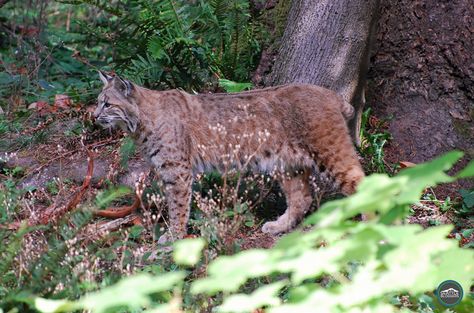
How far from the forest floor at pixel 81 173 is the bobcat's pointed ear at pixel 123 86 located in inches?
19.6

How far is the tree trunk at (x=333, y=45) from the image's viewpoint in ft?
20.5

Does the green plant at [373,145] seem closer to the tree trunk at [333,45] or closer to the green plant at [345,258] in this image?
the tree trunk at [333,45]

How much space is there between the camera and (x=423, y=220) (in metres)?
5.70

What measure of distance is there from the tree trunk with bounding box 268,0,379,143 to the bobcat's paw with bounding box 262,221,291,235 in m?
1.10

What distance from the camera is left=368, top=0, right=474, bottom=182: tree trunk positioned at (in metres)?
6.18

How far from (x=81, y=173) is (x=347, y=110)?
247 cm

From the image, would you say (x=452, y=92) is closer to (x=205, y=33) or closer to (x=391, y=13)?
(x=391, y=13)

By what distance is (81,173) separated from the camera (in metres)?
6.52

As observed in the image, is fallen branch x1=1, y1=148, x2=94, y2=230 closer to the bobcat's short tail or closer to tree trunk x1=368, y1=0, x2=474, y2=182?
the bobcat's short tail

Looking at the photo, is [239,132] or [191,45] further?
[191,45]

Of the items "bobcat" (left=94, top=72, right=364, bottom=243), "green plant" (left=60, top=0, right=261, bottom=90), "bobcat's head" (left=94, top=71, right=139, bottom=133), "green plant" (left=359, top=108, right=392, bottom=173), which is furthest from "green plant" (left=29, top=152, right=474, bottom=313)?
"green plant" (left=60, top=0, right=261, bottom=90)

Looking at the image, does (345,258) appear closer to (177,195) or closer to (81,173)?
(177,195)

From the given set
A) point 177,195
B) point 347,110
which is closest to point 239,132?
point 177,195

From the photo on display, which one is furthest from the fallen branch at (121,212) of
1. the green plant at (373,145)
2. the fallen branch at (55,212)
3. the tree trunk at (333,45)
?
the green plant at (373,145)
